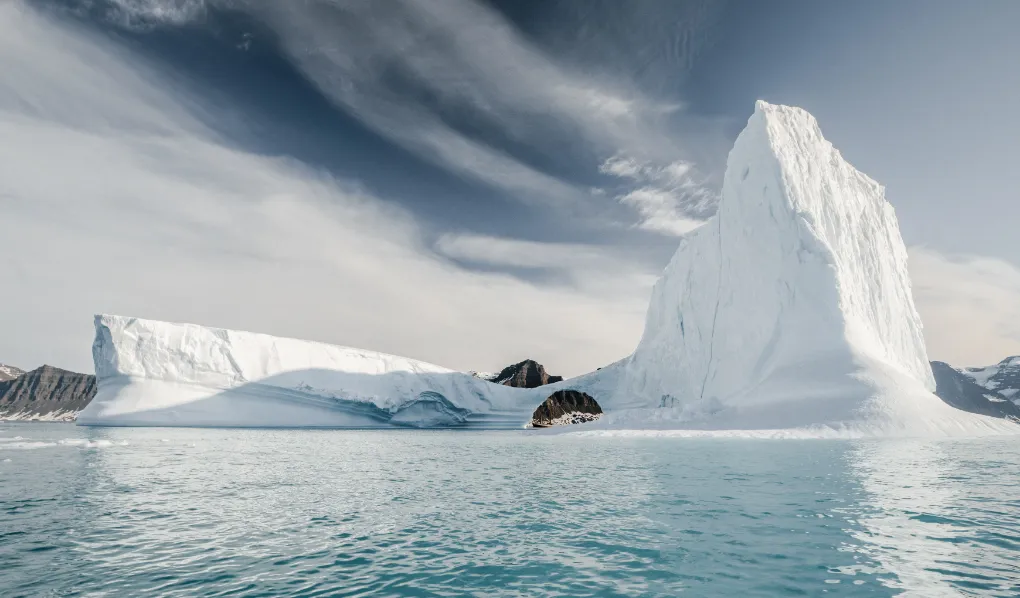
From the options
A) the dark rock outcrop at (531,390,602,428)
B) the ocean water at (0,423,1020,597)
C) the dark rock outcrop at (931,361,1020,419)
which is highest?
the dark rock outcrop at (931,361,1020,419)

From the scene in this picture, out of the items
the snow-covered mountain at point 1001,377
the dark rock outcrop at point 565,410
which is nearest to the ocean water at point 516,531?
the dark rock outcrop at point 565,410

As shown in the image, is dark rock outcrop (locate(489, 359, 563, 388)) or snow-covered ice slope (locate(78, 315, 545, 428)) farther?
dark rock outcrop (locate(489, 359, 563, 388))

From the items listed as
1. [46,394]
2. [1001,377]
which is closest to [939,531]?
[1001,377]

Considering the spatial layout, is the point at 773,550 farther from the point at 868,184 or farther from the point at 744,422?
the point at 868,184

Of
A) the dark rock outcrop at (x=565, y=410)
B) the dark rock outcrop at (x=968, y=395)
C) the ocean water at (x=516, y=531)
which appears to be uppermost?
the dark rock outcrop at (x=968, y=395)

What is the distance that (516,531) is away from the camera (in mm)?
8539

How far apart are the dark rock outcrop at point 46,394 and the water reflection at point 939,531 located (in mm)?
165994

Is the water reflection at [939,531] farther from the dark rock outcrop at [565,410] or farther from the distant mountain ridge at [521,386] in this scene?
the distant mountain ridge at [521,386]

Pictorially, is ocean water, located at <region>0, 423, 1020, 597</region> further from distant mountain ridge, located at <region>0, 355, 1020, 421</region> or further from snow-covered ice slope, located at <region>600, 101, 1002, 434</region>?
distant mountain ridge, located at <region>0, 355, 1020, 421</region>

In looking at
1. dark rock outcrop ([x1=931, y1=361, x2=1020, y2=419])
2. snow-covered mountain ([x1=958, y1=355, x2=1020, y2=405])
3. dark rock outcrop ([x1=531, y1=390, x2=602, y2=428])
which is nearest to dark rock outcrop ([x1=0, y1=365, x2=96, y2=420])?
dark rock outcrop ([x1=531, y1=390, x2=602, y2=428])

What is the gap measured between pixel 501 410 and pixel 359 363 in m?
17.5

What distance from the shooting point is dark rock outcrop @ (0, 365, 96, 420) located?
132m

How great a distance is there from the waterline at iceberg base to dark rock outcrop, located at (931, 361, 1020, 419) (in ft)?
224

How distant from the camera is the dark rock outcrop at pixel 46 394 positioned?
433ft
